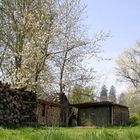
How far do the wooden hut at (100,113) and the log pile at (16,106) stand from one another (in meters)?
17.6

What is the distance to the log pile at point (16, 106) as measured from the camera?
2162 centimetres

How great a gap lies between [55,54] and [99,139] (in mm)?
22742

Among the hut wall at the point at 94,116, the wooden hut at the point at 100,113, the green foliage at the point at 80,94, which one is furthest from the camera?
the hut wall at the point at 94,116

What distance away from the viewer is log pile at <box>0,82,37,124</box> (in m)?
21.6

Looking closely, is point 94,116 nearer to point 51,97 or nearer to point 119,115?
point 119,115

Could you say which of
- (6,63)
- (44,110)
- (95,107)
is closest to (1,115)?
(6,63)

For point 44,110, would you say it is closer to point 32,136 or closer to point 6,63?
point 6,63

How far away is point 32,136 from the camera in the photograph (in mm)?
9898

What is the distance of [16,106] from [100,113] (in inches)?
817

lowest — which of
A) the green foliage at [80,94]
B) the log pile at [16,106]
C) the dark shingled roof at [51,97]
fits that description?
the log pile at [16,106]

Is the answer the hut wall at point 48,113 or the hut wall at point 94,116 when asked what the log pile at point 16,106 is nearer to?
the hut wall at point 48,113

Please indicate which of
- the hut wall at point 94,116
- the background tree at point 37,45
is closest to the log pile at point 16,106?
the background tree at point 37,45

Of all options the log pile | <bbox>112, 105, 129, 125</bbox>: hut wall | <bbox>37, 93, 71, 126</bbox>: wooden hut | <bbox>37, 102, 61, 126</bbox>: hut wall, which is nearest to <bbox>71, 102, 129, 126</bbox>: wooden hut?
<bbox>112, 105, 129, 125</bbox>: hut wall

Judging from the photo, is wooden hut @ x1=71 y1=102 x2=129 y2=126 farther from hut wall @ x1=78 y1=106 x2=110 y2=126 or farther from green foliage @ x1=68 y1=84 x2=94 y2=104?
green foliage @ x1=68 y1=84 x2=94 y2=104
